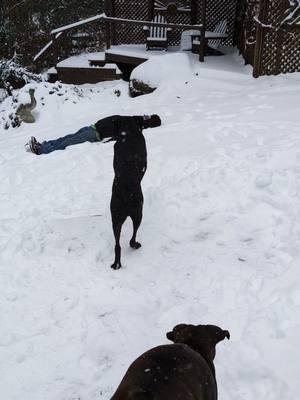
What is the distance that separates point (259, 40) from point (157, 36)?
3807 millimetres

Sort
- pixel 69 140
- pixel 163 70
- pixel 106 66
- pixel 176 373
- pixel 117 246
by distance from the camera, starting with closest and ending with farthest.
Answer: pixel 176 373, pixel 117 246, pixel 69 140, pixel 163 70, pixel 106 66

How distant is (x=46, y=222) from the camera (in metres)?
5.21

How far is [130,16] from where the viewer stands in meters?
13.6

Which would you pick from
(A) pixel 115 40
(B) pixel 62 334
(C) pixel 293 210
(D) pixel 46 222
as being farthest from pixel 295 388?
(A) pixel 115 40

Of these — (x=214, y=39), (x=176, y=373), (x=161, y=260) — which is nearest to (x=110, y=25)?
(x=214, y=39)

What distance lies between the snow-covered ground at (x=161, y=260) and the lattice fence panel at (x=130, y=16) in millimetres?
6855

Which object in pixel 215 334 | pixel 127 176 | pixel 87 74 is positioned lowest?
pixel 87 74

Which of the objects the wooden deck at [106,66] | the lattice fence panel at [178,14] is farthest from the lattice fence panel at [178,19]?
the wooden deck at [106,66]

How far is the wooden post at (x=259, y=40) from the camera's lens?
9867mm

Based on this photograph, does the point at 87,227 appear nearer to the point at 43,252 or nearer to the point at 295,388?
the point at 43,252

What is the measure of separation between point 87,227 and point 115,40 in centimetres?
1005

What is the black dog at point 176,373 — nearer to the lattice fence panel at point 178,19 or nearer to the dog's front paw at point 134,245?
the dog's front paw at point 134,245

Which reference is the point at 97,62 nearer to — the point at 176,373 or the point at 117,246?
the point at 117,246

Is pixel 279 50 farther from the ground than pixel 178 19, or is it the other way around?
pixel 279 50
